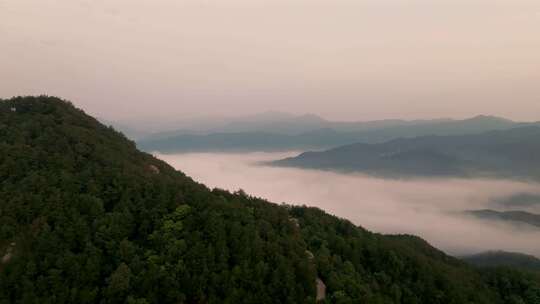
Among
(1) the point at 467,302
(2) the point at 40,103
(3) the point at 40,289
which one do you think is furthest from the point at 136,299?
(2) the point at 40,103

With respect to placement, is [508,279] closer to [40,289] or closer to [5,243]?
[40,289]

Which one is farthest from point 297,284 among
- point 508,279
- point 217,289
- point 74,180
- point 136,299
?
point 508,279

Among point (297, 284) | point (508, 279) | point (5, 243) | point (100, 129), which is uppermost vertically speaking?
point (100, 129)

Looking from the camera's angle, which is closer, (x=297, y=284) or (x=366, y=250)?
(x=297, y=284)

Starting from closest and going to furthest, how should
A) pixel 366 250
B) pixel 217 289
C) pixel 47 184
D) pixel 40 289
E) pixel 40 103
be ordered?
pixel 40 289, pixel 217 289, pixel 47 184, pixel 366 250, pixel 40 103

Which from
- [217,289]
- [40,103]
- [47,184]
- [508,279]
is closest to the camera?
[217,289]

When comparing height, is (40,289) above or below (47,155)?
below
